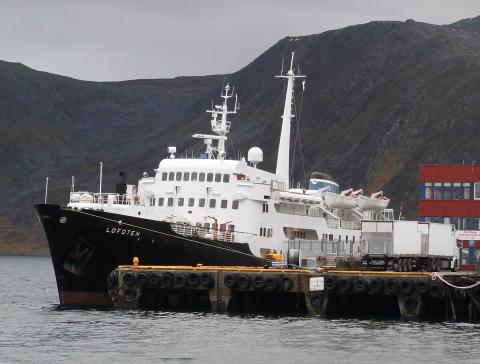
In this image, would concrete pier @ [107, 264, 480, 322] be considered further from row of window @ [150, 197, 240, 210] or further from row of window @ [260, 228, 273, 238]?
row of window @ [260, 228, 273, 238]

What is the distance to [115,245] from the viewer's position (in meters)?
62.4

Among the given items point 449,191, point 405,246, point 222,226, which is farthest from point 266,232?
point 449,191

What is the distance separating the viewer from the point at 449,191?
10281 centimetres

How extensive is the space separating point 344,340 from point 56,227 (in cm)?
1982

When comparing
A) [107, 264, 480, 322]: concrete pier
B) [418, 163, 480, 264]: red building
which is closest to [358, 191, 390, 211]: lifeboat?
[418, 163, 480, 264]: red building

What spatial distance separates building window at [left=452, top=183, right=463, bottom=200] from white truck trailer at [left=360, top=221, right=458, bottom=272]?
22061 millimetres

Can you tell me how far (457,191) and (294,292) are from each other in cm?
4613

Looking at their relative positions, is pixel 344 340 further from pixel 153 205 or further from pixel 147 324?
pixel 153 205

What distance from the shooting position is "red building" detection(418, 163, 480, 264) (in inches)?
3962

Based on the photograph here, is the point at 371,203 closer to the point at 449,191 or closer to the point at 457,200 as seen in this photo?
the point at 457,200

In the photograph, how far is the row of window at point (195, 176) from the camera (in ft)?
223

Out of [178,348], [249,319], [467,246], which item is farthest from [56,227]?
[467,246]

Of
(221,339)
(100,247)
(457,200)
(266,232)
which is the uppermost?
(457,200)

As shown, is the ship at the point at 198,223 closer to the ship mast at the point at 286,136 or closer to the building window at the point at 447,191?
the ship mast at the point at 286,136
